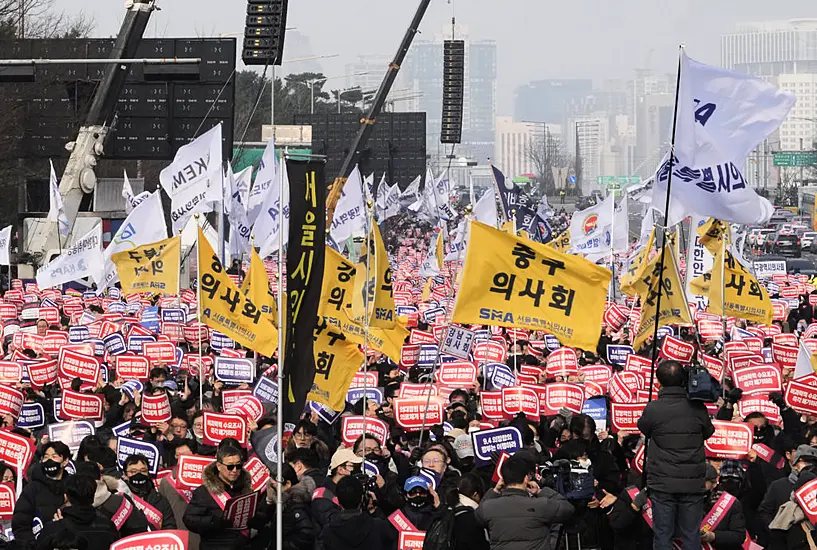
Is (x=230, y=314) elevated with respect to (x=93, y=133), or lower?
lower

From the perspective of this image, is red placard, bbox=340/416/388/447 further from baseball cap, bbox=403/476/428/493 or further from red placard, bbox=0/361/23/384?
red placard, bbox=0/361/23/384

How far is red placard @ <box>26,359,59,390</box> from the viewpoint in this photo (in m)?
19.1

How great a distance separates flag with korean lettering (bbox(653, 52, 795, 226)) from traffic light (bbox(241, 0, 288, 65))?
19698 millimetres

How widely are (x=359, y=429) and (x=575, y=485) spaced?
4407mm

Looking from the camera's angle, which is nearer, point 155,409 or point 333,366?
point 333,366

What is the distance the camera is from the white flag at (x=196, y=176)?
26.7 m

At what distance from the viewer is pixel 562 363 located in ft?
63.4

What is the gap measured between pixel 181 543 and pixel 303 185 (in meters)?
2.67

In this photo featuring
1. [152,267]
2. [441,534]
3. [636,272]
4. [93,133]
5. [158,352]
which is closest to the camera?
[441,534]

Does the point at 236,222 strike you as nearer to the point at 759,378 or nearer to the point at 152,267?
the point at 152,267

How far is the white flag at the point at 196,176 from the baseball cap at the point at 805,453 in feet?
56.0

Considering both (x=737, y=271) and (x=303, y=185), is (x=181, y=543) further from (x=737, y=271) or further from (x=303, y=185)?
(x=737, y=271)

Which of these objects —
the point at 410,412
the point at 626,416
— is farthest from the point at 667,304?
the point at 410,412

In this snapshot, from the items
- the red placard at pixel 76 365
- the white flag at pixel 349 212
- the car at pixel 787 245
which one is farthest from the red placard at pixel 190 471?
the car at pixel 787 245
